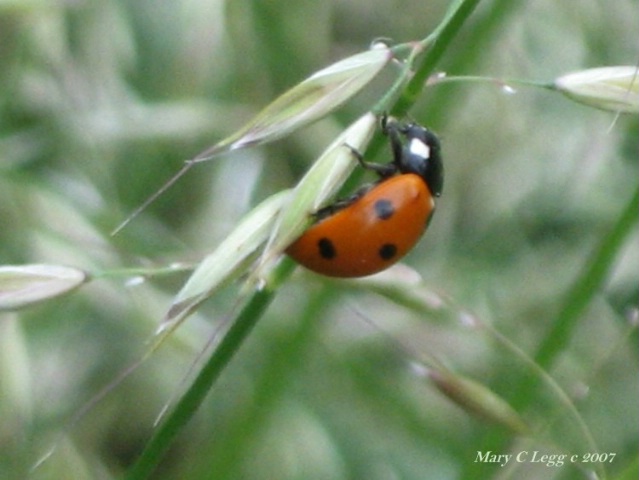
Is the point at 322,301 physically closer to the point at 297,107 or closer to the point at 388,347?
the point at 297,107

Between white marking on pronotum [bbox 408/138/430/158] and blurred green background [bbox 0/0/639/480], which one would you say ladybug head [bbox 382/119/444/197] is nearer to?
white marking on pronotum [bbox 408/138/430/158]

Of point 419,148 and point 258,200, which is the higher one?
point 419,148

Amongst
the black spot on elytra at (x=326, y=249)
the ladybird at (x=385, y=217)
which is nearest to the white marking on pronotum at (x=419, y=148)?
the ladybird at (x=385, y=217)

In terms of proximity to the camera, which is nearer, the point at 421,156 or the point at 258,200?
the point at 421,156

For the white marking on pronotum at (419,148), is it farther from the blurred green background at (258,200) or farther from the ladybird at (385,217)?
the blurred green background at (258,200)

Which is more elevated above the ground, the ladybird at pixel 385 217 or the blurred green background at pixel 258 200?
the ladybird at pixel 385 217

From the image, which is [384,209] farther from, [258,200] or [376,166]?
[258,200]

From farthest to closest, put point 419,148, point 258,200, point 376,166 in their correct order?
point 258,200
point 419,148
point 376,166

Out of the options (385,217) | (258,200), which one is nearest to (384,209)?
(385,217)
